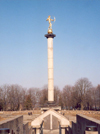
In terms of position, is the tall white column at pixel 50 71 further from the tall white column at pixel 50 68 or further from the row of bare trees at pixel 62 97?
the row of bare trees at pixel 62 97

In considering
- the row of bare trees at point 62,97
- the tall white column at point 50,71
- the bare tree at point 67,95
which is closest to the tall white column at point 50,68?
the tall white column at point 50,71

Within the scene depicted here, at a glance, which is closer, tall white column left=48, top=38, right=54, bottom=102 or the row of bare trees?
tall white column left=48, top=38, right=54, bottom=102

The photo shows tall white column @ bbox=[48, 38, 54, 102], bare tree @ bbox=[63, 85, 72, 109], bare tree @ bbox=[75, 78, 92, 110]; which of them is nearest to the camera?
tall white column @ bbox=[48, 38, 54, 102]

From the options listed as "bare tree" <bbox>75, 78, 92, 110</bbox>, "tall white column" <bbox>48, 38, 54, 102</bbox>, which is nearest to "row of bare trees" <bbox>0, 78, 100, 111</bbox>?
"bare tree" <bbox>75, 78, 92, 110</bbox>

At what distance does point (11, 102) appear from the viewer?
2847 inches

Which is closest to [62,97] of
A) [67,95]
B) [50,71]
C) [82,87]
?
[67,95]

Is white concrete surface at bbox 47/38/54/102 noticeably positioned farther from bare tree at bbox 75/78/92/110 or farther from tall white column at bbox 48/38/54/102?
bare tree at bbox 75/78/92/110

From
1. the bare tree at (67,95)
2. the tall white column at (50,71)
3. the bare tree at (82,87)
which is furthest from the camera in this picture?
the bare tree at (67,95)

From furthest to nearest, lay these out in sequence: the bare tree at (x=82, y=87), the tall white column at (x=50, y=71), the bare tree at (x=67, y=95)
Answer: the bare tree at (x=67, y=95), the bare tree at (x=82, y=87), the tall white column at (x=50, y=71)

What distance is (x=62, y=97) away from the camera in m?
76.9

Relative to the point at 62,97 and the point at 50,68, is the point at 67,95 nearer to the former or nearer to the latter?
the point at 62,97

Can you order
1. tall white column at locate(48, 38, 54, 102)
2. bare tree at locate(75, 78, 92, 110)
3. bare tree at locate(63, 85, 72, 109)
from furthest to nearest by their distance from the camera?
1. bare tree at locate(63, 85, 72, 109)
2. bare tree at locate(75, 78, 92, 110)
3. tall white column at locate(48, 38, 54, 102)

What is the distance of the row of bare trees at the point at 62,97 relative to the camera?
67.6 metres

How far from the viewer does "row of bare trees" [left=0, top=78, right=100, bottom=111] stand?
67.6 m
